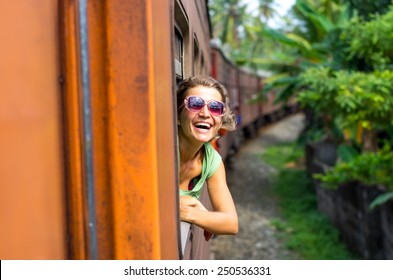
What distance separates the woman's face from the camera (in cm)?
169

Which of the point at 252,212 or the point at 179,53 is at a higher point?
the point at 179,53

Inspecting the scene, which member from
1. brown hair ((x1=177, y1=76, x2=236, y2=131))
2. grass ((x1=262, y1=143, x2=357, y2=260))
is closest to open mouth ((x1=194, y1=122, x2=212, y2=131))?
brown hair ((x1=177, y1=76, x2=236, y2=131))

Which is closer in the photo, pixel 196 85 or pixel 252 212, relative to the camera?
pixel 196 85

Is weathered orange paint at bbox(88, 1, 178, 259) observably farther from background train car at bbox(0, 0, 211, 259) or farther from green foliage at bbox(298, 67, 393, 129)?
green foliage at bbox(298, 67, 393, 129)

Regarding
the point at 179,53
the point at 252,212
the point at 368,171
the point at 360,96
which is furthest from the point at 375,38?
the point at 252,212

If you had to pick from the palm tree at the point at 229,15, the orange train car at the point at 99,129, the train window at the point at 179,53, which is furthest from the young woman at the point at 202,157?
the palm tree at the point at 229,15

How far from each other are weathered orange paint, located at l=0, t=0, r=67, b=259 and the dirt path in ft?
21.5

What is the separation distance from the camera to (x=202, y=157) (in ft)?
6.11

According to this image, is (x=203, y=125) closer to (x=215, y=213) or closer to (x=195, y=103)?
(x=195, y=103)

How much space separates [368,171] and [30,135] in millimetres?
7680

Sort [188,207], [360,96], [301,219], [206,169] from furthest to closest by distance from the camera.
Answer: [301,219] → [360,96] → [206,169] → [188,207]

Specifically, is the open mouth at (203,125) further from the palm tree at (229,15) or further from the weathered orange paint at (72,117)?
the palm tree at (229,15)

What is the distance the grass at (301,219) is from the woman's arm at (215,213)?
22.0 feet

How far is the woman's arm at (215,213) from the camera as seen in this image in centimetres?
167
